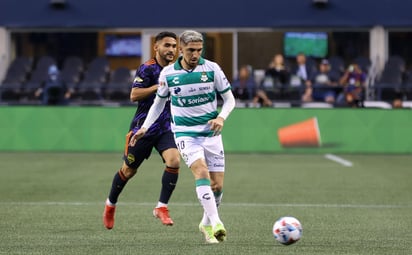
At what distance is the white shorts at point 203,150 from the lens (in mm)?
10406

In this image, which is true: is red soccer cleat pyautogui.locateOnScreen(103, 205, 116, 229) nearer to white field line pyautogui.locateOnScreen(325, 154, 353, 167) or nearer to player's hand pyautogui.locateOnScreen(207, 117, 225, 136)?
player's hand pyautogui.locateOnScreen(207, 117, 225, 136)

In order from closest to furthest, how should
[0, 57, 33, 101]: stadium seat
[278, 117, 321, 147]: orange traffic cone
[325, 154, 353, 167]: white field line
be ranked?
[325, 154, 353, 167]: white field line < [278, 117, 321, 147]: orange traffic cone < [0, 57, 33, 101]: stadium seat

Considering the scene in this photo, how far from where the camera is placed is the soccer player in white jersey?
33.7 ft

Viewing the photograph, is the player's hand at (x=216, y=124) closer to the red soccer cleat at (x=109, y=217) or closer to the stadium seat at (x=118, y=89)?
the red soccer cleat at (x=109, y=217)

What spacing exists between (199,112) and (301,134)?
52.3 ft

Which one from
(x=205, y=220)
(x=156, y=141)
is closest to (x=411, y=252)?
(x=205, y=220)

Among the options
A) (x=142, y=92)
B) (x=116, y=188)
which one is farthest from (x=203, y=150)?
(x=116, y=188)

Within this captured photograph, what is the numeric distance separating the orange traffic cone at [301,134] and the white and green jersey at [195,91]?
15.7 m

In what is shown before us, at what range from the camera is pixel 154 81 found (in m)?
11.7

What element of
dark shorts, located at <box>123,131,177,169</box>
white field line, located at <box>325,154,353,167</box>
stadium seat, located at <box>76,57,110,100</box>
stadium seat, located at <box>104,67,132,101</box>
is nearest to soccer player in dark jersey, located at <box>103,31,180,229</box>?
dark shorts, located at <box>123,131,177,169</box>

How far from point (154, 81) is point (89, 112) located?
49.6 feet

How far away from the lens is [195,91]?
10.4 metres

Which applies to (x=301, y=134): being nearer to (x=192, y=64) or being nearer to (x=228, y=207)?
(x=228, y=207)

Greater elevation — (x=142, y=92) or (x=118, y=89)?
(x=142, y=92)
